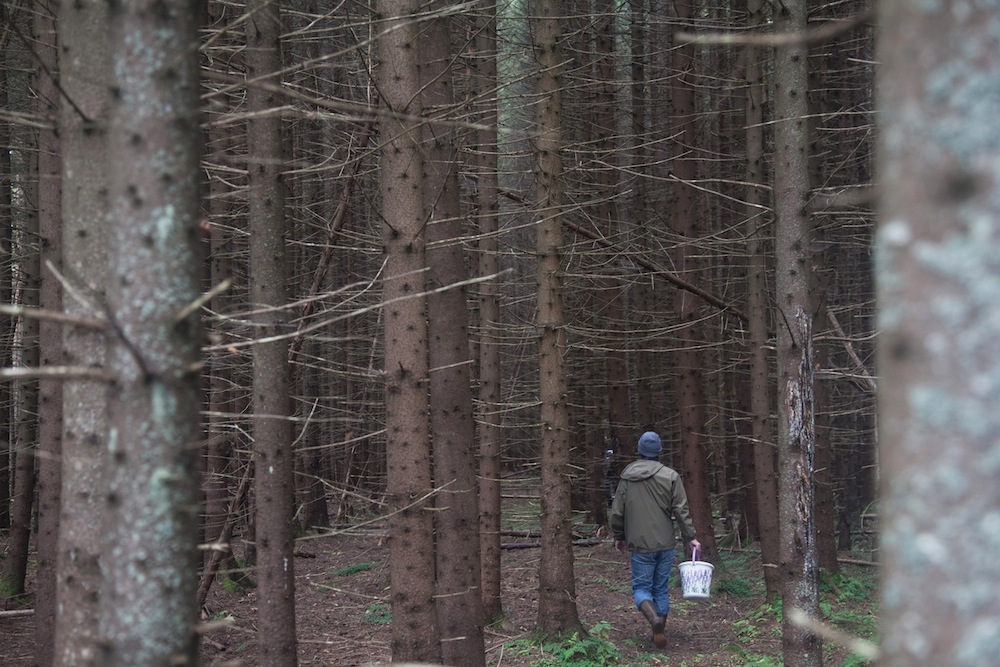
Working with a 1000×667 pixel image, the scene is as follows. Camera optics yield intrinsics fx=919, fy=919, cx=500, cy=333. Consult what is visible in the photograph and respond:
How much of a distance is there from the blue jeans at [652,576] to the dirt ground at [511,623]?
46cm

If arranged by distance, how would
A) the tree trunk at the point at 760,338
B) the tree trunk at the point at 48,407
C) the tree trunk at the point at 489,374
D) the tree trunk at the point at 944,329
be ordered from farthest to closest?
1. the tree trunk at the point at 760,338
2. the tree trunk at the point at 489,374
3. the tree trunk at the point at 48,407
4. the tree trunk at the point at 944,329

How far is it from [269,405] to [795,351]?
145 inches

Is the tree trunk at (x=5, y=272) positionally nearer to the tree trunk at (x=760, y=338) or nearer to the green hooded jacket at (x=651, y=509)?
the green hooded jacket at (x=651, y=509)

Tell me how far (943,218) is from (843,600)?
1097cm

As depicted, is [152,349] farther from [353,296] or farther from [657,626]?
[657,626]

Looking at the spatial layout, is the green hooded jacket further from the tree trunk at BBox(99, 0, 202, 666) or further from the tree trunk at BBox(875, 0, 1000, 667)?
the tree trunk at BBox(875, 0, 1000, 667)

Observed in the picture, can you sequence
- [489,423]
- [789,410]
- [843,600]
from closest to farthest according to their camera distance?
[789,410]
[489,423]
[843,600]

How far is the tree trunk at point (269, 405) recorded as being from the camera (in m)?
6.60

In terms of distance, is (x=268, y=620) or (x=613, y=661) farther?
(x=613, y=661)

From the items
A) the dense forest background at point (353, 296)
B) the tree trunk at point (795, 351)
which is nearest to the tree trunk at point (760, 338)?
the dense forest background at point (353, 296)

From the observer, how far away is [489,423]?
9922 millimetres

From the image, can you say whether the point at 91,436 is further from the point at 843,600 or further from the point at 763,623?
the point at 843,600

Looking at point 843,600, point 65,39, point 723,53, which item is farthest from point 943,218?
point 723,53

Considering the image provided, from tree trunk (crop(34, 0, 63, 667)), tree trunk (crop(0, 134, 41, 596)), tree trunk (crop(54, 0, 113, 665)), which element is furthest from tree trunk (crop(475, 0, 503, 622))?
tree trunk (crop(54, 0, 113, 665))
